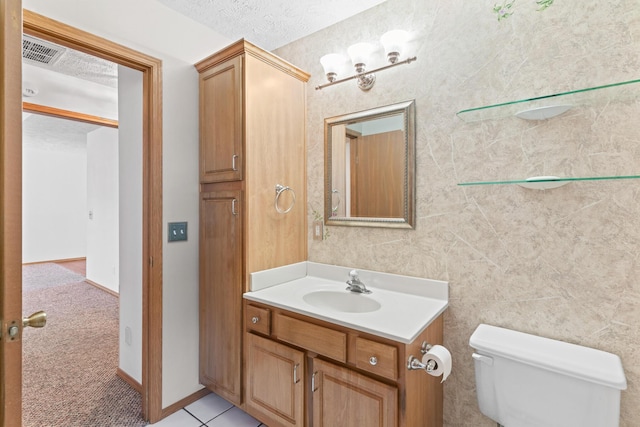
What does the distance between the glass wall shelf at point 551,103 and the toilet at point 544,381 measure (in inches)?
38.4

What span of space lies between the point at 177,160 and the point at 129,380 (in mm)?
1623

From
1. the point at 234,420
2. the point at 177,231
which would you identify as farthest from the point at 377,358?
the point at 177,231

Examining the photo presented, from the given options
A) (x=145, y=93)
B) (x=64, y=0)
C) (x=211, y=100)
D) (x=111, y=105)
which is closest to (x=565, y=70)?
(x=211, y=100)

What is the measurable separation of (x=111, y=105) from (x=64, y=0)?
81.0 inches

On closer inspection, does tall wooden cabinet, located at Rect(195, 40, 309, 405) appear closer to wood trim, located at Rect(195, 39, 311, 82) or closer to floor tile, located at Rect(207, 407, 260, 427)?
wood trim, located at Rect(195, 39, 311, 82)

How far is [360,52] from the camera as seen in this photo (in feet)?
5.83

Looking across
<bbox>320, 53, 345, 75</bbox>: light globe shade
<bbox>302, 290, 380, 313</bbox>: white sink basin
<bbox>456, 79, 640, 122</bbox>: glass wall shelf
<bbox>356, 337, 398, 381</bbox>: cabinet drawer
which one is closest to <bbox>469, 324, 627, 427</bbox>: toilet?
<bbox>356, 337, 398, 381</bbox>: cabinet drawer

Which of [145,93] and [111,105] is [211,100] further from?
[111,105]

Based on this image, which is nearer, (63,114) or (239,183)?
(239,183)

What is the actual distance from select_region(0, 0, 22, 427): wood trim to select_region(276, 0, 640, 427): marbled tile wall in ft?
5.01

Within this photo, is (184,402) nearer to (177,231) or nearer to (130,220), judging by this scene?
(177,231)

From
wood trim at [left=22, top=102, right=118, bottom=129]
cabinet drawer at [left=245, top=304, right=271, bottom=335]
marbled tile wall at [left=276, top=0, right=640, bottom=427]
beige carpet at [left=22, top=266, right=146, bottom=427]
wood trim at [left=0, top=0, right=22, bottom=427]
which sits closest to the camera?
wood trim at [left=0, top=0, right=22, bottom=427]

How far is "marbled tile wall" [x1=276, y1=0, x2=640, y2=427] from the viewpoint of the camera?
3.91 feet

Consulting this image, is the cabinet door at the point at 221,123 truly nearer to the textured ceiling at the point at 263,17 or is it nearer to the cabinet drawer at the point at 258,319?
the textured ceiling at the point at 263,17
